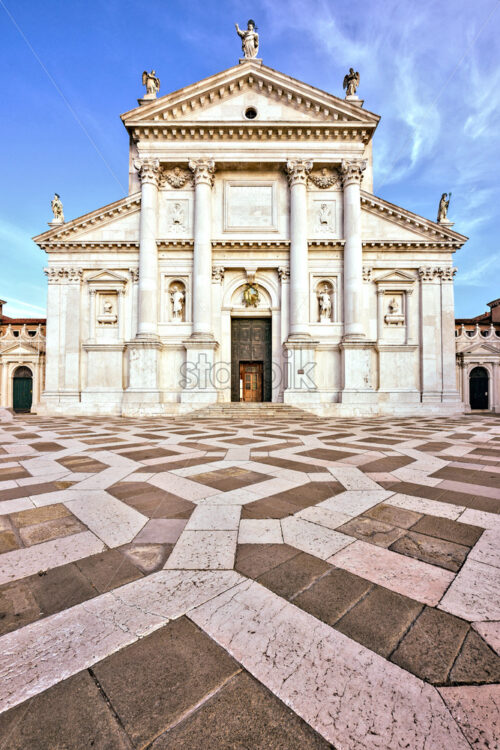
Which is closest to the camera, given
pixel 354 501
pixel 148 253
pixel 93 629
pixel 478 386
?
pixel 93 629

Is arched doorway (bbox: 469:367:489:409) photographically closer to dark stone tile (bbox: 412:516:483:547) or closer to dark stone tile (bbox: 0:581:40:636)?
dark stone tile (bbox: 412:516:483:547)

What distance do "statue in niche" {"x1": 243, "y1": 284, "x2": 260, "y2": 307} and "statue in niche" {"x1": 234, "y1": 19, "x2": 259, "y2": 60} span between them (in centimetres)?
1290

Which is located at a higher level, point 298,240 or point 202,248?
point 298,240

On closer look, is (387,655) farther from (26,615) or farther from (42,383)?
(42,383)

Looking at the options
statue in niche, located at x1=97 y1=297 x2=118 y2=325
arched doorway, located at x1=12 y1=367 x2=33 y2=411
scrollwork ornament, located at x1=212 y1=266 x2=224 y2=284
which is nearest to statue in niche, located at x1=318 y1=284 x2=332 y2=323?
scrollwork ornament, located at x1=212 y1=266 x2=224 y2=284

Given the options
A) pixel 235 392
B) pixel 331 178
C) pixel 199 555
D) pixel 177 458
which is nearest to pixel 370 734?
pixel 199 555

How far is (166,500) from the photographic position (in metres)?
3.24

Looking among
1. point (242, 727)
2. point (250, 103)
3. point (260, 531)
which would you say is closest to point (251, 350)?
point (250, 103)

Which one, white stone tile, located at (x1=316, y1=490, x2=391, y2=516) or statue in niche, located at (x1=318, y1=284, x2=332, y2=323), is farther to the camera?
statue in niche, located at (x1=318, y1=284, x2=332, y2=323)

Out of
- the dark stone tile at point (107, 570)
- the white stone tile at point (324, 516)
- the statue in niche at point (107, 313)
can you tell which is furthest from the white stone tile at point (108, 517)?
the statue in niche at point (107, 313)

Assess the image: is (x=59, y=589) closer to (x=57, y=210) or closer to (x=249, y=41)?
(x=57, y=210)

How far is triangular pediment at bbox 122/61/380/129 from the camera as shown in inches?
669

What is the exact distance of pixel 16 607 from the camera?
5.44 ft

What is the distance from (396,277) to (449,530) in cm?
1782
